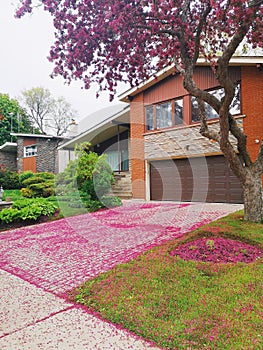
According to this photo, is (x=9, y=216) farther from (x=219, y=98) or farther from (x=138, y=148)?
(x=219, y=98)

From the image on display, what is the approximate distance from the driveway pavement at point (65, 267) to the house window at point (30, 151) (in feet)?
47.0

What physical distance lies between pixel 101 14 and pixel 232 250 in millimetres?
4707

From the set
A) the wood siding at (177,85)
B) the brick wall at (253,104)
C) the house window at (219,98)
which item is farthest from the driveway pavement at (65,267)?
the wood siding at (177,85)

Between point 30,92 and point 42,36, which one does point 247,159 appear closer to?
point 42,36

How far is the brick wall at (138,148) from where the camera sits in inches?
535

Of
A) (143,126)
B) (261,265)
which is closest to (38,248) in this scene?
(261,265)

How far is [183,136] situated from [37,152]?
1419cm

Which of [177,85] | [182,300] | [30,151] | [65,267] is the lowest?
[65,267]

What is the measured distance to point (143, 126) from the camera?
44.6 ft

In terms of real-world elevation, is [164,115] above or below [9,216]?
above

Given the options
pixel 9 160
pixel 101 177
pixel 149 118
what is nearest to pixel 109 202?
pixel 101 177

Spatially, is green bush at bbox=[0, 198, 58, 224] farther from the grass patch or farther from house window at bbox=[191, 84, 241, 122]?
house window at bbox=[191, 84, 241, 122]

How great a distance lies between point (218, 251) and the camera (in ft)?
14.4

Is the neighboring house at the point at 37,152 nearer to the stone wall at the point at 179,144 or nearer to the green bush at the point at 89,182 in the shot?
the green bush at the point at 89,182
